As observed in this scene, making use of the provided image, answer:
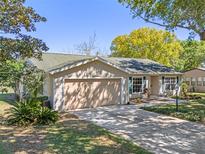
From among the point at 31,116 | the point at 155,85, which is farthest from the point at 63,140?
the point at 155,85

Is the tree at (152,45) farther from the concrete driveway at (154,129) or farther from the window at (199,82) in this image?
the concrete driveway at (154,129)

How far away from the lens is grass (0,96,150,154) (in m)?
8.06

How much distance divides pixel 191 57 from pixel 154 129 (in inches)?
1467

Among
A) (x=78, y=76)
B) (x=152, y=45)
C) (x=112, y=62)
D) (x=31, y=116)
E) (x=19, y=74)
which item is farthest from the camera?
(x=152, y=45)

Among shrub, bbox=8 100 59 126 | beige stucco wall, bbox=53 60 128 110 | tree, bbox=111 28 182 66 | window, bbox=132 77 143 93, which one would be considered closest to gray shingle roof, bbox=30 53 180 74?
window, bbox=132 77 143 93

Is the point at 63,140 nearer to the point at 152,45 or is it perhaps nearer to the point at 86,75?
the point at 86,75

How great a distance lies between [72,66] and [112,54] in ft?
94.9

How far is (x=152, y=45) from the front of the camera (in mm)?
40000

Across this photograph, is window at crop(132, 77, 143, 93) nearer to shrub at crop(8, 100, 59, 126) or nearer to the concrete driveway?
the concrete driveway

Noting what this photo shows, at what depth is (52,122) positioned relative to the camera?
1237 cm

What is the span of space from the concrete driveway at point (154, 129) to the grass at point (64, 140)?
832mm

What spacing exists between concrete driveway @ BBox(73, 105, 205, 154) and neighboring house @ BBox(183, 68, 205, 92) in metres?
20.5

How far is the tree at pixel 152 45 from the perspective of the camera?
130 feet

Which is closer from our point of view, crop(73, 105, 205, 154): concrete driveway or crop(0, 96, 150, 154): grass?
crop(0, 96, 150, 154): grass
